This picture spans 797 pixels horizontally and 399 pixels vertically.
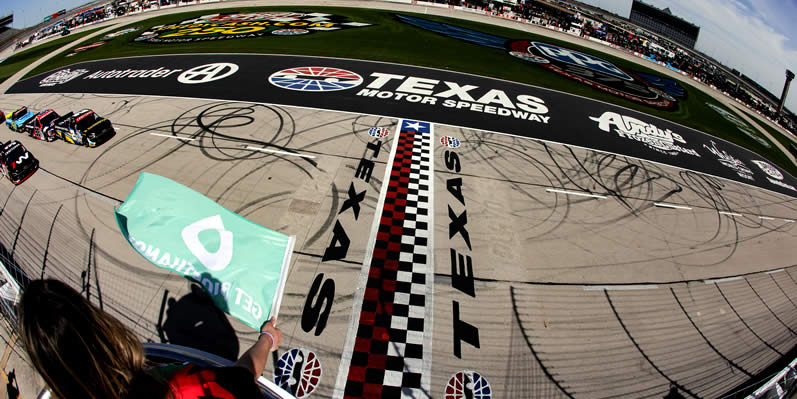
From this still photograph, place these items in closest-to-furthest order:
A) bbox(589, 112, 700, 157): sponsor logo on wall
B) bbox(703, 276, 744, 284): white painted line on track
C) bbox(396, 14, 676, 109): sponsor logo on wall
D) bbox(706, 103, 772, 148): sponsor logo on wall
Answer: bbox(703, 276, 744, 284): white painted line on track
bbox(589, 112, 700, 157): sponsor logo on wall
bbox(706, 103, 772, 148): sponsor logo on wall
bbox(396, 14, 676, 109): sponsor logo on wall

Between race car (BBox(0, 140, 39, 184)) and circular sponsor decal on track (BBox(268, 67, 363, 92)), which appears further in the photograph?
circular sponsor decal on track (BBox(268, 67, 363, 92))

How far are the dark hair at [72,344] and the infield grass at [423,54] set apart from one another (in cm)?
2056

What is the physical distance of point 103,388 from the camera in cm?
160

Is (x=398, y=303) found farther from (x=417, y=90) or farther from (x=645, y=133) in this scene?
(x=645, y=133)

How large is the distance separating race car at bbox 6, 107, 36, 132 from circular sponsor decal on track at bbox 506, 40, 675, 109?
85.8 feet

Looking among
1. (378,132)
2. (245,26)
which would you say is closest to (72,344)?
(378,132)

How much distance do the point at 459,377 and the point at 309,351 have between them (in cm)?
287

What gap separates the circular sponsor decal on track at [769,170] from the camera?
15.6 meters

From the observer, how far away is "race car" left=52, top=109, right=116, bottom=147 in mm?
11688

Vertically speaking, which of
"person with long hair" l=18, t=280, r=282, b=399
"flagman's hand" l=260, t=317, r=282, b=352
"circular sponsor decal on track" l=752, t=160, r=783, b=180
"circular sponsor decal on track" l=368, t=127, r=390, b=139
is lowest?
"circular sponsor decal on track" l=752, t=160, r=783, b=180

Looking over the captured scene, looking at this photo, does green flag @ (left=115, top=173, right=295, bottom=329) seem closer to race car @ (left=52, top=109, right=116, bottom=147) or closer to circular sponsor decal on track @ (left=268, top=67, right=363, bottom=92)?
race car @ (left=52, top=109, right=116, bottom=147)

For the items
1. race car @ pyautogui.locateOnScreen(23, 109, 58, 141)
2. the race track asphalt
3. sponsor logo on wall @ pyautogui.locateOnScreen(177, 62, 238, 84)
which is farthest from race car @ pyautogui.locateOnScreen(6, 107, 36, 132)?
sponsor logo on wall @ pyautogui.locateOnScreen(177, 62, 238, 84)

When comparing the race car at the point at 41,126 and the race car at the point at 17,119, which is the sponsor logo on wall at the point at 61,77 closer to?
the race car at the point at 17,119

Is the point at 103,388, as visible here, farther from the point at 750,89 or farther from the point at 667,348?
the point at 750,89
